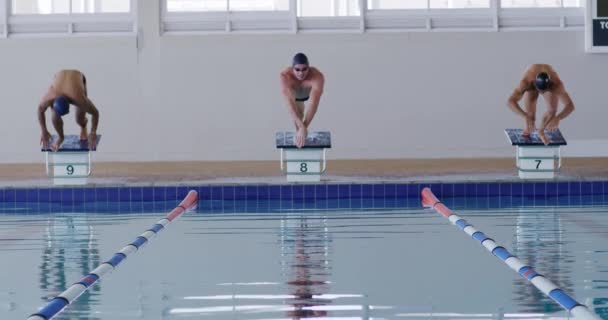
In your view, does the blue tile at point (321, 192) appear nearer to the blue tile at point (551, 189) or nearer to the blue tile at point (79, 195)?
the blue tile at point (551, 189)

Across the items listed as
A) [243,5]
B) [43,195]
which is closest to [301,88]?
[43,195]

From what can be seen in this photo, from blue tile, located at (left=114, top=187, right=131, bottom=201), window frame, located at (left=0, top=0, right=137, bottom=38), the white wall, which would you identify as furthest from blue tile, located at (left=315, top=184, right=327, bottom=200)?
window frame, located at (left=0, top=0, right=137, bottom=38)

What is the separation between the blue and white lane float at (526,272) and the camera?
13.2 feet

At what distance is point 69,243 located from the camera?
6902 mm

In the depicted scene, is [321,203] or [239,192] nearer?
[321,203]

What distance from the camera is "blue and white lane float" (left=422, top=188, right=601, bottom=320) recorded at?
4016 mm

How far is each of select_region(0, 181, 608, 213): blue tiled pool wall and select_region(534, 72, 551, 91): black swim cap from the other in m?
0.90

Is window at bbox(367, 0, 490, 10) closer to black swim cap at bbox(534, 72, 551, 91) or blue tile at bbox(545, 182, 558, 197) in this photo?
black swim cap at bbox(534, 72, 551, 91)

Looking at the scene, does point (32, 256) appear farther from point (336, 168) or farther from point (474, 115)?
point (474, 115)

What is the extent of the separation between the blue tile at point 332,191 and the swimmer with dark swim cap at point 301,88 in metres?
0.45

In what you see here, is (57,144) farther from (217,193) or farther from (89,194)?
(217,193)

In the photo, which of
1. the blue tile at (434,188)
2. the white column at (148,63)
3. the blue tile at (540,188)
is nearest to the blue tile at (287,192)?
the blue tile at (434,188)

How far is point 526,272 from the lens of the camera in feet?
16.4

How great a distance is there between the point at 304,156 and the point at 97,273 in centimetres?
497
